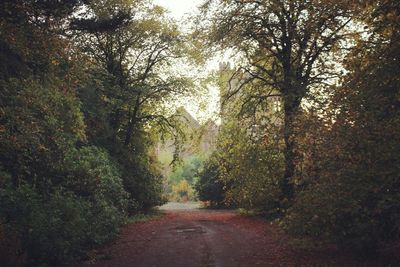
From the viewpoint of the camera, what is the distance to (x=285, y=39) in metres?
19.1

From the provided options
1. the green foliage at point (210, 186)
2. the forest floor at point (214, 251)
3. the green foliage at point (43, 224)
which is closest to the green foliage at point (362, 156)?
the forest floor at point (214, 251)

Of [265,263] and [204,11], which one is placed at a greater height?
[204,11]

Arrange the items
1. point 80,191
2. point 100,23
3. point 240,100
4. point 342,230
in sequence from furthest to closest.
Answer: point 240,100
point 100,23
point 80,191
point 342,230

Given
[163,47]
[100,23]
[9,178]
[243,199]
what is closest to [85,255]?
[9,178]

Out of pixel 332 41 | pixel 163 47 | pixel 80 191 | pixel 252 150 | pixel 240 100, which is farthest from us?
pixel 163 47

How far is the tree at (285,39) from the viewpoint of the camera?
57.3ft

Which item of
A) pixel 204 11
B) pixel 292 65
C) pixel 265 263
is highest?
pixel 204 11

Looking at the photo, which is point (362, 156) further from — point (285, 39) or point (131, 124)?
point (131, 124)

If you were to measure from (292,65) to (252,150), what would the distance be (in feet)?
15.0

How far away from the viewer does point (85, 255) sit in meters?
11.7

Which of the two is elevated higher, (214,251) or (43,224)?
(43,224)

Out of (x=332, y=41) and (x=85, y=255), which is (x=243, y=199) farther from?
(x=85, y=255)

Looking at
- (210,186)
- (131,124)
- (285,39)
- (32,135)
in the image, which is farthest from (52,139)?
(210,186)

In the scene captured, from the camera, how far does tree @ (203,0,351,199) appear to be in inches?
688
